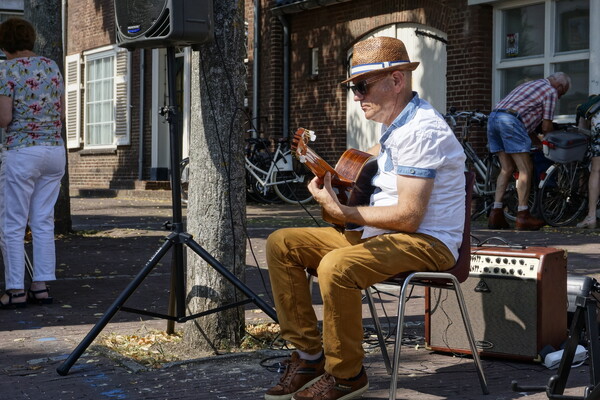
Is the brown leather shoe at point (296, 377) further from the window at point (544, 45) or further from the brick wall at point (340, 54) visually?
the brick wall at point (340, 54)

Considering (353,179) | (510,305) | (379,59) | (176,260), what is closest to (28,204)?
(176,260)

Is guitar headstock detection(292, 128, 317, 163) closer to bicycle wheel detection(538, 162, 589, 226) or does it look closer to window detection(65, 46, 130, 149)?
bicycle wheel detection(538, 162, 589, 226)

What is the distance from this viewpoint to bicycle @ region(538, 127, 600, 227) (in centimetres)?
1122

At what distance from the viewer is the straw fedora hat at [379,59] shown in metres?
4.32

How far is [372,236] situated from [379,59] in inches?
30.4

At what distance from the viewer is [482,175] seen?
1243 centimetres

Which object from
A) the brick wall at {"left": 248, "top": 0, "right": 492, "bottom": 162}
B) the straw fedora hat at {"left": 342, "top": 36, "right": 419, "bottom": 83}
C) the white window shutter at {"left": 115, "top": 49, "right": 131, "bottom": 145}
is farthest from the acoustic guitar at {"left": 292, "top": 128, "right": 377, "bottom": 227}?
the white window shutter at {"left": 115, "top": 49, "right": 131, "bottom": 145}

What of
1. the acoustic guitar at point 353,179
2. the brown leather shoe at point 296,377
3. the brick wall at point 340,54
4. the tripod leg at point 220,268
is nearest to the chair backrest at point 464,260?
the acoustic guitar at point 353,179

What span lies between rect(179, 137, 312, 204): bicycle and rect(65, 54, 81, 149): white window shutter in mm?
8011

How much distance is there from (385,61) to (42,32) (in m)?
6.95

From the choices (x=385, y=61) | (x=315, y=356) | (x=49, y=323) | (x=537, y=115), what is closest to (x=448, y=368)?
(x=315, y=356)

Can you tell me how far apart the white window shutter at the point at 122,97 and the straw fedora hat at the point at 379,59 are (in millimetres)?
17747

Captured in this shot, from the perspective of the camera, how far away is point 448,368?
488cm

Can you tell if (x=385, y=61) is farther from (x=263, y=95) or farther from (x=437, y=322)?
(x=263, y=95)
